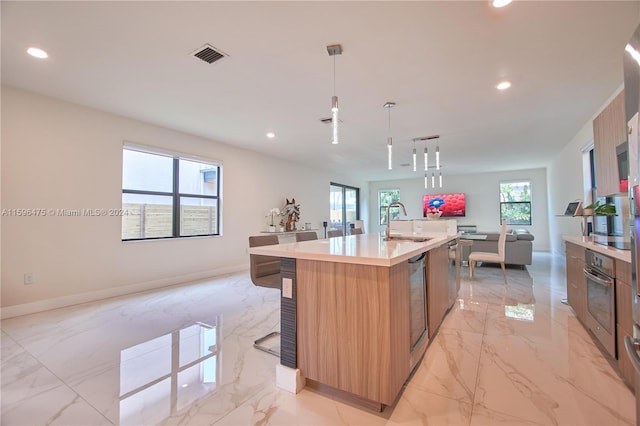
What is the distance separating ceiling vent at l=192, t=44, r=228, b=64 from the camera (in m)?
2.43

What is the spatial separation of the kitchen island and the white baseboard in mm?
3257

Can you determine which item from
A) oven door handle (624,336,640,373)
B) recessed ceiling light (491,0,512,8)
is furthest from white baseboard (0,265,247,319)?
recessed ceiling light (491,0,512,8)

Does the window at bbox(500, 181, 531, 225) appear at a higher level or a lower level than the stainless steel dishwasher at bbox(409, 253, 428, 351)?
higher

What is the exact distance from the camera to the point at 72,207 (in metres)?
3.59

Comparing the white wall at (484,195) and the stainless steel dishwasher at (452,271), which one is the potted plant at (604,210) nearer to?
the stainless steel dishwasher at (452,271)

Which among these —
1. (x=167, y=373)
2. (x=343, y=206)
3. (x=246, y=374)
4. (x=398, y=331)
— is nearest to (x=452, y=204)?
(x=343, y=206)

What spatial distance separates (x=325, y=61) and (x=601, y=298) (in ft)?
9.68

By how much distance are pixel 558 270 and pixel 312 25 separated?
6231 mm

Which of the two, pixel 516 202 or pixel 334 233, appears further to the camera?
pixel 516 202

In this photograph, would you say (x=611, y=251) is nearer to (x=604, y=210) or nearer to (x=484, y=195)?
(x=604, y=210)

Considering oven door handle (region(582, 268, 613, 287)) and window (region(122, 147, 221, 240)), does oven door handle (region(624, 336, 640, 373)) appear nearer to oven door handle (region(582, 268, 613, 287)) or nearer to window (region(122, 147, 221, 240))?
oven door handle (region(582, 268, 613, 287))

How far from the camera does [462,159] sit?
22.9ft

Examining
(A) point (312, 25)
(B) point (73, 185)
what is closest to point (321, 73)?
(A) point (312, 25)

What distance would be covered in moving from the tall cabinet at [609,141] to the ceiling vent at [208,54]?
3373mm
